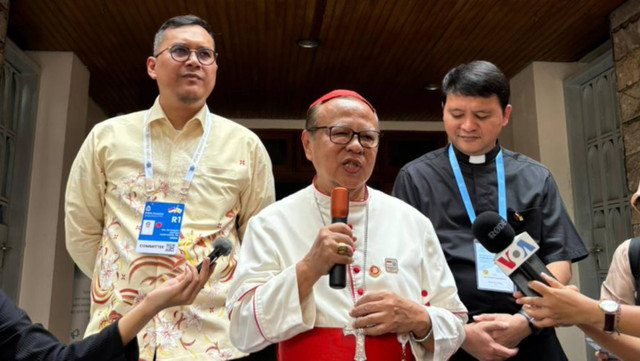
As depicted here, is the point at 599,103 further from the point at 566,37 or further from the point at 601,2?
the point at 601,2

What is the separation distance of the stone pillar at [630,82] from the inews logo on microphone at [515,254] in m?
3.99

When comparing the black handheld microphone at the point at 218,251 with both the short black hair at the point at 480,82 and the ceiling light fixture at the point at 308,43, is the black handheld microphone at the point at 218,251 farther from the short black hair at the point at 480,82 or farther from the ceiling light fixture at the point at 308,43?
the ceiling light fixture at the point at 308,43

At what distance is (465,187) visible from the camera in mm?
2080

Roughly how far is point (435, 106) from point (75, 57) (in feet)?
15.5

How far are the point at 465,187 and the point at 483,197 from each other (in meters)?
0.07

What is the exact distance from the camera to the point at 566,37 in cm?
575

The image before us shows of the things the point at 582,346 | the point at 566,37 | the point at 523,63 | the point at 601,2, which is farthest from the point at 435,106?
the point at 582,346

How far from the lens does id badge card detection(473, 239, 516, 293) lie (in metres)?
1.90

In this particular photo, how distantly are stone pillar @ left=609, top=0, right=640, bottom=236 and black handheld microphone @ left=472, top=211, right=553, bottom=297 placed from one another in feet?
12.9

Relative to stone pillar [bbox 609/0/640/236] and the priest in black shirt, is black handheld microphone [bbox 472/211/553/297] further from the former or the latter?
stone pillar [bbox 609/0/640/236]

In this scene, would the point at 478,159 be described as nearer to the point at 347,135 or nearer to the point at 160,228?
the point at 347,135

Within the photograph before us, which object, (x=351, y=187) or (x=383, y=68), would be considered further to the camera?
(x=383, y=68)

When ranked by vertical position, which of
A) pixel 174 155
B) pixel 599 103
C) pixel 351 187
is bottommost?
pixel 351 187

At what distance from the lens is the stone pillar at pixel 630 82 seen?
4.77m
